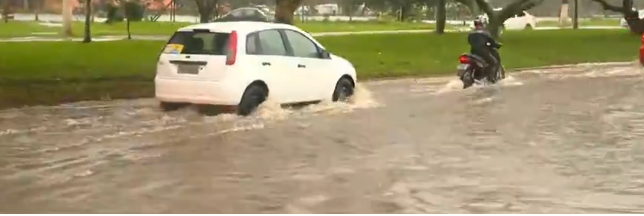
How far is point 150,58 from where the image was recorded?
80.7ft

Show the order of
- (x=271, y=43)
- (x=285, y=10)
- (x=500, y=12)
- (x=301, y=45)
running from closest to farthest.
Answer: (x=271, y=43) < (x=301, y=45) < (x=285, y=10) < (x=500, y=12)

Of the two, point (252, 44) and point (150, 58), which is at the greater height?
point (252, 44)

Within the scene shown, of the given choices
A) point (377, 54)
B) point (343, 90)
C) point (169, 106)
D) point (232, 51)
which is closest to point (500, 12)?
point (377, 54)

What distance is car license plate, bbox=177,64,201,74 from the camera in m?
14.2

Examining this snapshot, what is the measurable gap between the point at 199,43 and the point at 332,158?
158 inches

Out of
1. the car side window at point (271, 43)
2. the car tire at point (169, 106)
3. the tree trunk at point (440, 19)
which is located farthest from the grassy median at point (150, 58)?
the car side window at point (271, 43)

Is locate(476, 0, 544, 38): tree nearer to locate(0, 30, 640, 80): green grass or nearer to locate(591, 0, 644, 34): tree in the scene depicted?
locate(0, 30, 640, 80): green grass

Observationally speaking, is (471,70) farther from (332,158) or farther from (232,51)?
(332,158)

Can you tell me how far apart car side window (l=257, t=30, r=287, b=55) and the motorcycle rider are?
6043mm

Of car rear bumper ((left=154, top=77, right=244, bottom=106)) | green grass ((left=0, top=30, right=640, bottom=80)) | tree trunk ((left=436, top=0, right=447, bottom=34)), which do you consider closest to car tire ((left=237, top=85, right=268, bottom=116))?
car rear bumper ((left=154, top=77, right=244, bottom=106))

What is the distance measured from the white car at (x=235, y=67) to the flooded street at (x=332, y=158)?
0.29m

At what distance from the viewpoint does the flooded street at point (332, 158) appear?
8805 mm

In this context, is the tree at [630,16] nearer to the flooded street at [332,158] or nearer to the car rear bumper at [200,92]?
the flooded street at [332,158]

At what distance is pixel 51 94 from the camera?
57.9 ft
